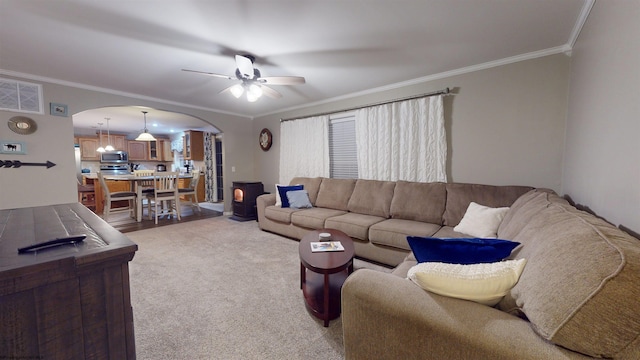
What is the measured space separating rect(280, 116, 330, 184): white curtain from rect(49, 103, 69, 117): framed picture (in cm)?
324

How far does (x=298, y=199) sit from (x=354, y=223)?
4.31 feet

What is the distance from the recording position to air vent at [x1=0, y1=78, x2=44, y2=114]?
301cm

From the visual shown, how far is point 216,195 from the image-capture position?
7691mm

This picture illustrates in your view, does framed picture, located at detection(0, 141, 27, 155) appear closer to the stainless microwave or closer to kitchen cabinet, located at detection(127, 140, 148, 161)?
the stainless microwave

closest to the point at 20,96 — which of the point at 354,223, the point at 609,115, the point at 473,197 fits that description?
the point at 354,223

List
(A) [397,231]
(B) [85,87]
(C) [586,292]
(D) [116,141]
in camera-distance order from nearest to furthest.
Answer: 1. (C) [586,292]
2. (A) [397,231]
3. (B) [85,87]
4. (D) [116,141]

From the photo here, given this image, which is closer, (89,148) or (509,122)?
(509,122)

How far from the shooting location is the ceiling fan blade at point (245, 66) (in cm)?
240

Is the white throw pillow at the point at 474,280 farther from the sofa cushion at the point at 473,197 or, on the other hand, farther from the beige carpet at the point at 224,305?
the sofa cushion at the point at 473,197

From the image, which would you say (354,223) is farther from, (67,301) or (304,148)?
(67,301)

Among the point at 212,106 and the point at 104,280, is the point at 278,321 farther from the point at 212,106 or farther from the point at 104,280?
the point at 212,106

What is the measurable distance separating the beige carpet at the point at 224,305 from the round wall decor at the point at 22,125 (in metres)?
2.09

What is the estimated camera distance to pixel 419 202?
9.87 feet

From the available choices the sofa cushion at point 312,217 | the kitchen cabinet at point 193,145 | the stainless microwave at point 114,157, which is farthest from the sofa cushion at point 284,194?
the stainless microwave at point 114,157
